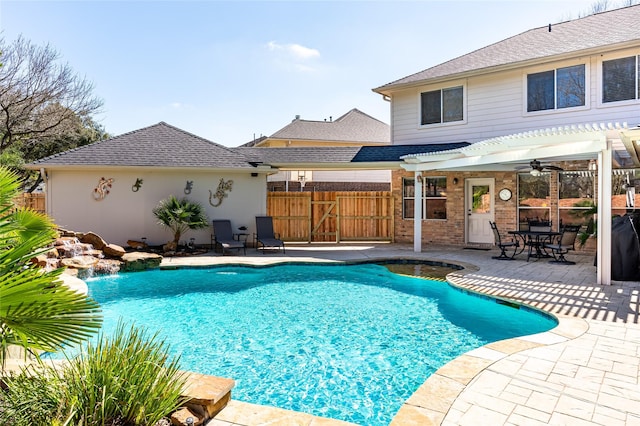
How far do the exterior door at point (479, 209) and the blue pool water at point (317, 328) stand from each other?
5.32m

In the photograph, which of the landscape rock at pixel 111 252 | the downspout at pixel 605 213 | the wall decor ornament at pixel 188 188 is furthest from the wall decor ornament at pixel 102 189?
the downspout at pixel 605 213

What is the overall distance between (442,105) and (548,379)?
39.7 ft

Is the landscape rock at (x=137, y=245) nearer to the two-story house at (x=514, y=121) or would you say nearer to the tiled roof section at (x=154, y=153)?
the tiled roof section at (x=154, y=153)

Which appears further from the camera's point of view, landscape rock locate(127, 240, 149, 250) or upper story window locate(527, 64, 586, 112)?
landscape rock locate(127, 240, 149, 250)

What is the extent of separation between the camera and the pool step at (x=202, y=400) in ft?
9.38

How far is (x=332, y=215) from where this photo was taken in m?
15.7

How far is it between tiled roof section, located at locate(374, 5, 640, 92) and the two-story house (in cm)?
4

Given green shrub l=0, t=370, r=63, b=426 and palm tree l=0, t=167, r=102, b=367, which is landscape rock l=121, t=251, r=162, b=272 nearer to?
green shrub l=0, t=370, r=63, b=426

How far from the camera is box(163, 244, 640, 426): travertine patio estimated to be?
120 inches

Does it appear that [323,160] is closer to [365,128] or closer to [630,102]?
[630,102]

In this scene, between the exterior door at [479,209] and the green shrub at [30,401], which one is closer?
the green shrub at [30,401]

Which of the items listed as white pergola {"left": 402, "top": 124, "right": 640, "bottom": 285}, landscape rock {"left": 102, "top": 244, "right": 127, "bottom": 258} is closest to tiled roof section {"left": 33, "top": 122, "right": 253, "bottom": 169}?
landscape rock {"left": 102, "top": 244, "right": 127, "bottom": 258}

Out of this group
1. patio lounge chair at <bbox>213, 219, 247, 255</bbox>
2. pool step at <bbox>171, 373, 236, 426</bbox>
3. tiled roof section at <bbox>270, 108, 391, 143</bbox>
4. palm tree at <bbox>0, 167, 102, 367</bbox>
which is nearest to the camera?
palm tree at <bbox>0, 167, 102, 367</bbox>

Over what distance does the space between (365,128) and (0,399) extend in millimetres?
25624
